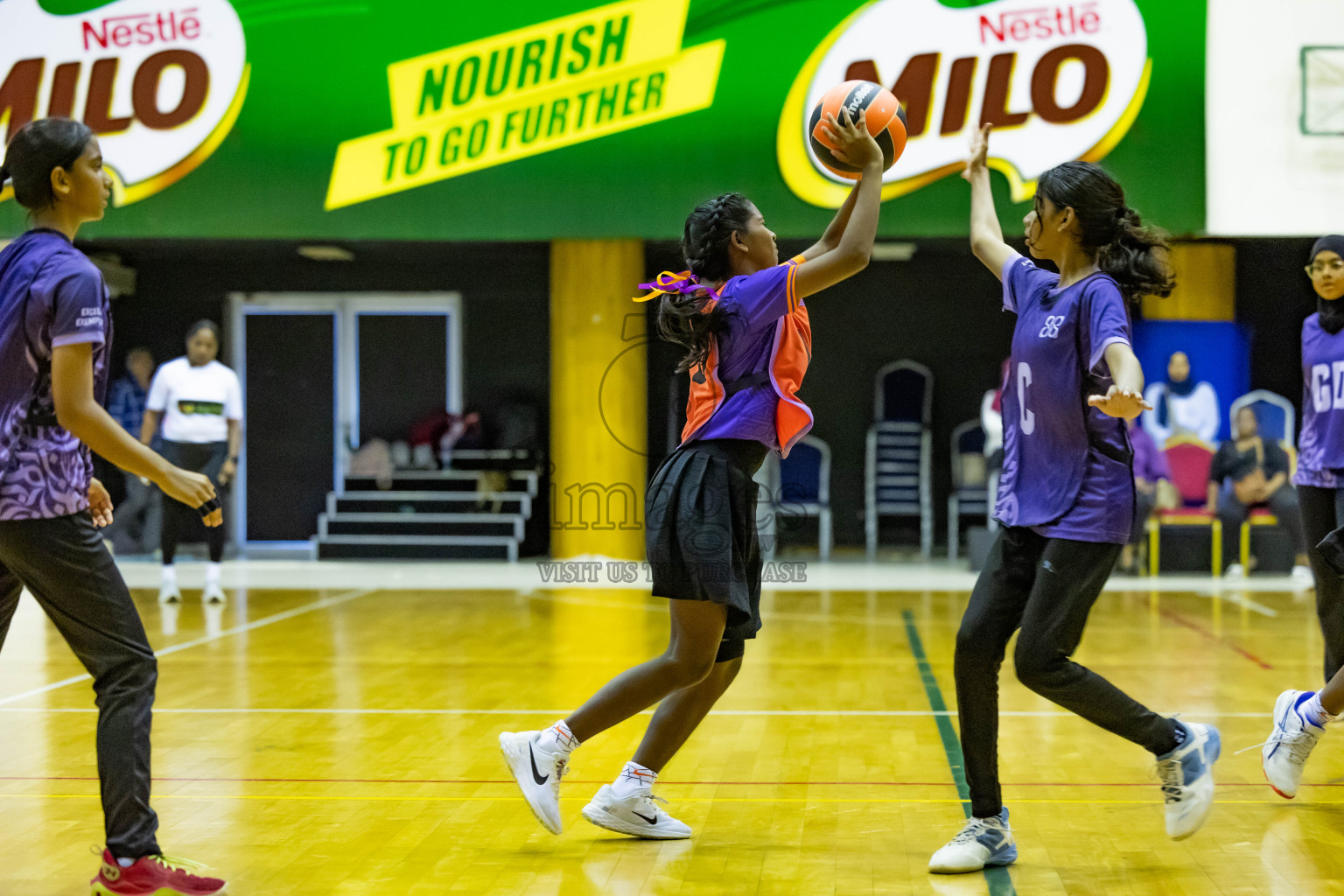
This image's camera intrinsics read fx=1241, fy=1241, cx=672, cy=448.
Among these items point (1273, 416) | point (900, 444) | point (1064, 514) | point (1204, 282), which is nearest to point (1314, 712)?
point (1064, 514)

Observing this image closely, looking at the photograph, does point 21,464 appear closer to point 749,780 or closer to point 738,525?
point 738,525

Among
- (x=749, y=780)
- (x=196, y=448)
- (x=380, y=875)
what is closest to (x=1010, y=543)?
(x=749, y=780)

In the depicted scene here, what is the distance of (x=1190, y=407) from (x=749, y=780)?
25.7ft

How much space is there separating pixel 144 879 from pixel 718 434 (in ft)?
4.98

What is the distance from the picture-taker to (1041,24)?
9922 mm

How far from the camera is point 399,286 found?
13.4 m

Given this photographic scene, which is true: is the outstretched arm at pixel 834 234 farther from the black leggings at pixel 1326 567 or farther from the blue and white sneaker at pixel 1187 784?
the black leggings at pixel 1326 567

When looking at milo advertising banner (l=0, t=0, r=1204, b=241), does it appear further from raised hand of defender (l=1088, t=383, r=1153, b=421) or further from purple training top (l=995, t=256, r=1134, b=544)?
raised hand of defender (l=1088, t=383, r=1153, b=421)

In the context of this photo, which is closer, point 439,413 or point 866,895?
point 866,895

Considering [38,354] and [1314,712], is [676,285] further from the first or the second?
[1314,712]

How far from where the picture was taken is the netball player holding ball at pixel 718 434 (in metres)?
2.80

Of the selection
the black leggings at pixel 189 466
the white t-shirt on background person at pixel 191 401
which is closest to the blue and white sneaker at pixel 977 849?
the black leggings at pixel 189 466

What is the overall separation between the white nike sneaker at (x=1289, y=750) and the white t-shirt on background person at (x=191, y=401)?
6.33m

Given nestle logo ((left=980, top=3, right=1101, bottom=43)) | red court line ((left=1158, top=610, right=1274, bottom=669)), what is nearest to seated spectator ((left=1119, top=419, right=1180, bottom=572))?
red court line ((left=1158, top=610, right=1274, bottom=669))
